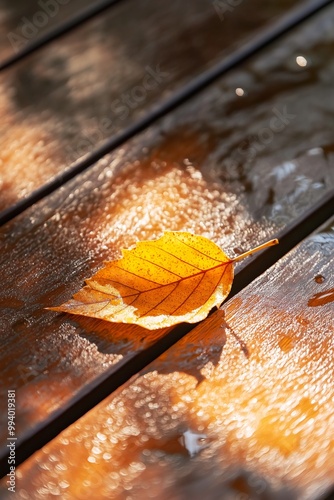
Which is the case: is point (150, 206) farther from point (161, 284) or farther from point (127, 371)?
point (127, 371)

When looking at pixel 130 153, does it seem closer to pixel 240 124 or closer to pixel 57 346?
pixel 240 124

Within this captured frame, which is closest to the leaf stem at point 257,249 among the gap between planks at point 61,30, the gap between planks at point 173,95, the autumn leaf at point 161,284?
the autumn leaf at point 161,284

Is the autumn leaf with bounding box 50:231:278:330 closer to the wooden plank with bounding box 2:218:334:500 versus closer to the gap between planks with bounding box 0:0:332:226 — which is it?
the wooden plank with bounding box 2:218:334:500

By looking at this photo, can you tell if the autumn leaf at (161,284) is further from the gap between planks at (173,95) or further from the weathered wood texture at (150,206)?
the gap between planks at (173,95)

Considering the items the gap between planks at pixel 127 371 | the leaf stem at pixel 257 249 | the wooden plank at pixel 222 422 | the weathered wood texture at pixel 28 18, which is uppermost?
the weathered wood texture at pixel 28 18

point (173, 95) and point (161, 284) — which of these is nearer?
point (161, 284)

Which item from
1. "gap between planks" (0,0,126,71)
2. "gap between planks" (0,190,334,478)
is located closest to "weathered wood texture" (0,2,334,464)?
"gap between planks" (0,190,334,478)

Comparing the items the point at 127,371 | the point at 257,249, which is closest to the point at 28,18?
the point at 257,249
